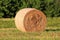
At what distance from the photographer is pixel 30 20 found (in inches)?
745

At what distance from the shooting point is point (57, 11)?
113ft

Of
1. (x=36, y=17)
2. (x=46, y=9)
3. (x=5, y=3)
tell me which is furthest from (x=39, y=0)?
(x=36, y=17)

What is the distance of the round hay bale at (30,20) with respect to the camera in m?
18.5

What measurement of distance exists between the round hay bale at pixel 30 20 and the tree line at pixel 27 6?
14.7 m

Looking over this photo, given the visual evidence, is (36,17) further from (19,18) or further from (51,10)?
(51,10)

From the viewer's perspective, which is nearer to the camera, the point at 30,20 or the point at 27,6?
the point at 30,20

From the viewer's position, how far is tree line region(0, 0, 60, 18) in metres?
33.8

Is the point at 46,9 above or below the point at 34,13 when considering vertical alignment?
below

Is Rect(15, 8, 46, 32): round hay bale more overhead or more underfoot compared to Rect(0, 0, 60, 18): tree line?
more overhead

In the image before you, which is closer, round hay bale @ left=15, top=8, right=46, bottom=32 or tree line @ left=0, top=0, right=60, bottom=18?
round hay bale @ left=15, top=8, right=46, bottom=32

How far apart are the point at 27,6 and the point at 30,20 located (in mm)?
15712

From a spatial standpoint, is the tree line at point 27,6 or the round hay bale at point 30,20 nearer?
the round hay bale at point 30,20

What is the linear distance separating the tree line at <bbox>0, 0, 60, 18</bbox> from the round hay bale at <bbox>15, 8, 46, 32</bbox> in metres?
14.7

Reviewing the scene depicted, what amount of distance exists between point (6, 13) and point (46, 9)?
4408 millimetres
